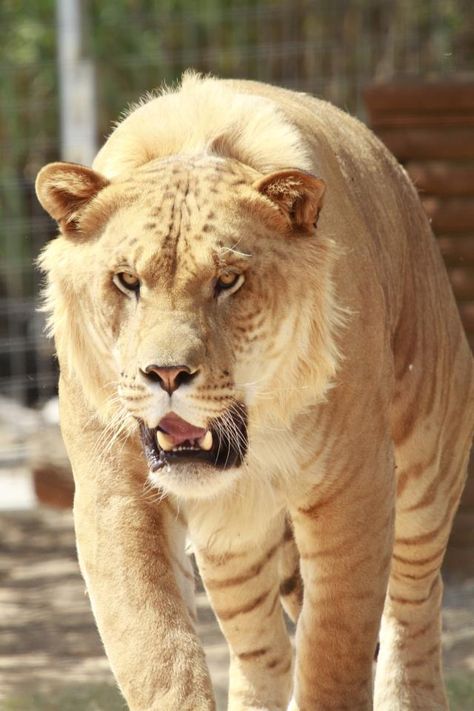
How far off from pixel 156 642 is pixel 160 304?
0.64 meters

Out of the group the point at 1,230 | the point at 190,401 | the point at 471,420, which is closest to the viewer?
the point at 190,401

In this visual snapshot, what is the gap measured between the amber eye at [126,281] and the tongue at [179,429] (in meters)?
0.25

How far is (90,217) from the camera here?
2914mm

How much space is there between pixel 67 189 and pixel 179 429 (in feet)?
1.70

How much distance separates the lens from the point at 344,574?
3.07 meters

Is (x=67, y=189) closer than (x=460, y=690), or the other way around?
(x=67, y=189)

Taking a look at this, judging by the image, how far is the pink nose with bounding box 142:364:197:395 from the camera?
260 centimetres

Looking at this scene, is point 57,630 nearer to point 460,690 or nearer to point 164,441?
point 460,690

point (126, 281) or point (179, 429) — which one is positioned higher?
point (126, 281)

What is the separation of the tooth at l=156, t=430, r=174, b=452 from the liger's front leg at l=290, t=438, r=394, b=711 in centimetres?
39

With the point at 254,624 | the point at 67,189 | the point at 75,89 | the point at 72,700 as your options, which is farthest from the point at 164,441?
the point at 75,89

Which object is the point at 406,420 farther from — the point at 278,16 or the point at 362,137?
the point at 278,16

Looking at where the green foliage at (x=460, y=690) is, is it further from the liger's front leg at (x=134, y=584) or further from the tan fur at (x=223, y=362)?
the liger's front leg at (x=134, y=584)

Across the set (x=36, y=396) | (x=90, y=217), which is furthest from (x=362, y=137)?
(x=36, y=396)
